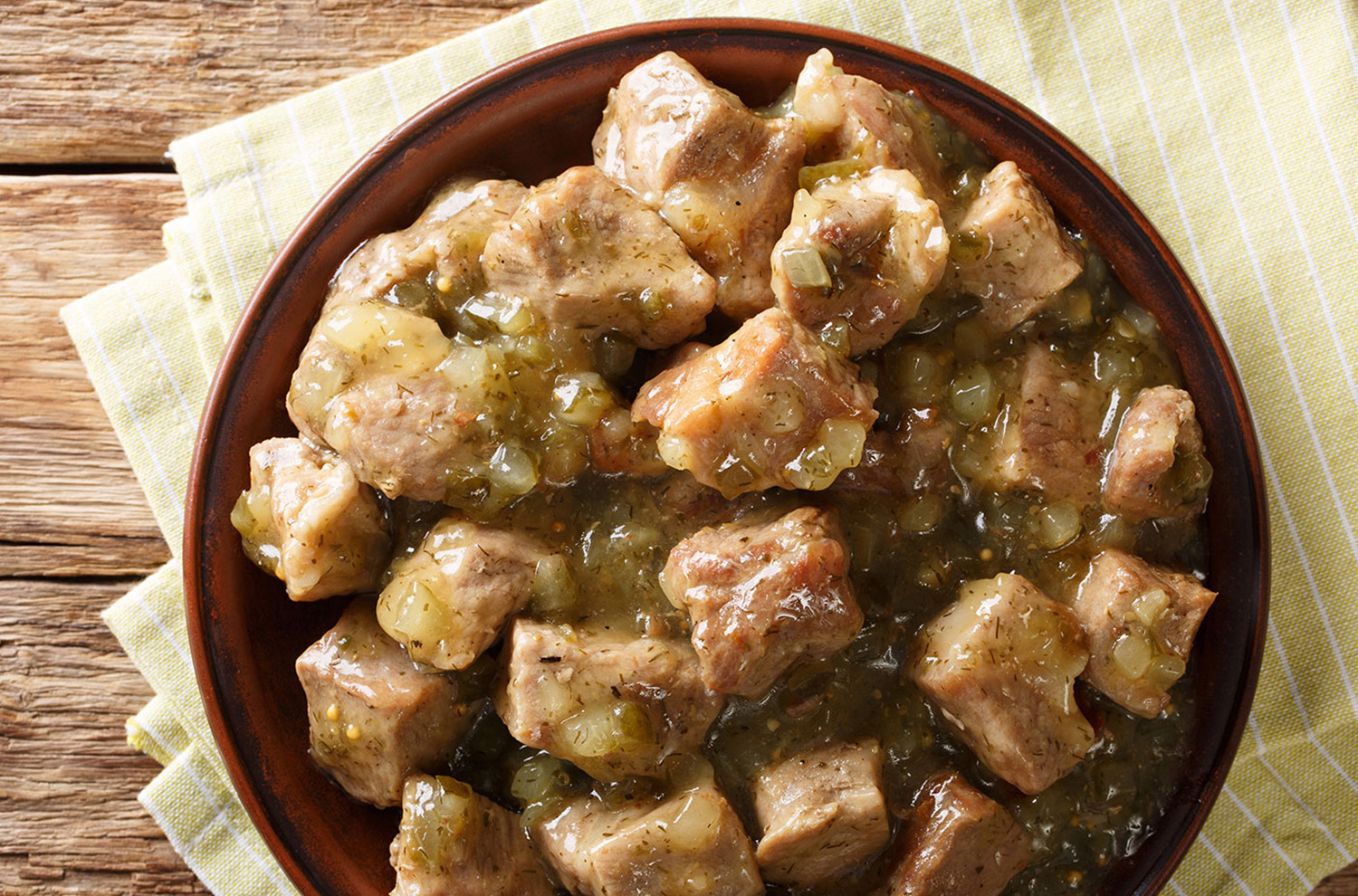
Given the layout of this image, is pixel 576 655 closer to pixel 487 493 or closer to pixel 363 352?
pixel 487 493

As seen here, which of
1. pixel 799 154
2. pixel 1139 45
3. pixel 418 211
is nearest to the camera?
pixel 799 154

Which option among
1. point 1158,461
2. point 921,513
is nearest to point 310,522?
point 921,513

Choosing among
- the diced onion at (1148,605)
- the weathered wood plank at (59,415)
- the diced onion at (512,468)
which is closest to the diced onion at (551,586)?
the diced onion at (512,468)

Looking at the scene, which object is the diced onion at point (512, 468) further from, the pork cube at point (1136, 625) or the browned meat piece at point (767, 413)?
the pork cube at point (1136, 625)

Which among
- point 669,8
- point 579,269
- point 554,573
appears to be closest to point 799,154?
point 579,269

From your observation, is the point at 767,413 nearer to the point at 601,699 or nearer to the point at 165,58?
the point at 601,699
